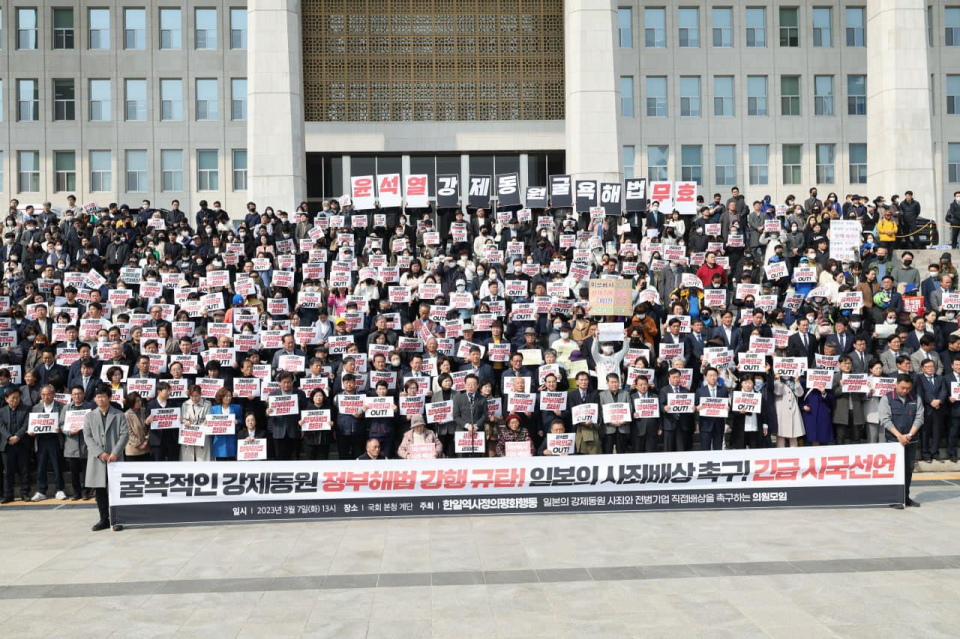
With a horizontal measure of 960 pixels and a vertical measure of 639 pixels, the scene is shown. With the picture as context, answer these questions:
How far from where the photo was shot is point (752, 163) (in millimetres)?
43719

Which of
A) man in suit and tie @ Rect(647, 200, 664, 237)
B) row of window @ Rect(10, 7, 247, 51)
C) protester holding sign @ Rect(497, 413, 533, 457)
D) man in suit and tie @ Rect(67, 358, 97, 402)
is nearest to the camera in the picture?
protester holding sign @ Rect(497, 413, 533, 457)

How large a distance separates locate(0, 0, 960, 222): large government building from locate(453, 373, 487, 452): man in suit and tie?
26.7 m

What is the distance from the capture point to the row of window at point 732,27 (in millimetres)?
43281

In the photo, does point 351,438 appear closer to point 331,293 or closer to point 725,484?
point 331,293

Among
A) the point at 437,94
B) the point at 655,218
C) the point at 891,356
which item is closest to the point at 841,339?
the point at 891,356

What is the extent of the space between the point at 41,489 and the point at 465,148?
28484 mm

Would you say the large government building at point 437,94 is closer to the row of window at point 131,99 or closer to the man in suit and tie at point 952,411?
the row of window at point 131,99

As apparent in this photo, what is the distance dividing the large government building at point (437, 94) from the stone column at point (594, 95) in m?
5.11

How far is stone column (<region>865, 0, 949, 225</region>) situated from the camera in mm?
34156

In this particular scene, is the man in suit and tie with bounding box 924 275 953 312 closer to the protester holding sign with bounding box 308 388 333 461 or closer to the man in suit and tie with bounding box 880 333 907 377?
the man in suit and tie with bounding box 880 333 907 377

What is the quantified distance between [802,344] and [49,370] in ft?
44.3

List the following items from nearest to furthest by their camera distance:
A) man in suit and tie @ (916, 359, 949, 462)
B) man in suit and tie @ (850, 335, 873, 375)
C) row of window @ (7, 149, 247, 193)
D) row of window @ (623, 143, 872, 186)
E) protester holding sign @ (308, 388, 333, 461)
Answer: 1. protester holding sign @ (308, 388, 333, 461)
2. man in suit and tie @ (916, 359, 949, 462)
3. man in suit and tie @ (850, 335, 873, 375)
4. row of window @ (7, 149, 247, 193)
5. row of window @ (623, 143, 872, 186)

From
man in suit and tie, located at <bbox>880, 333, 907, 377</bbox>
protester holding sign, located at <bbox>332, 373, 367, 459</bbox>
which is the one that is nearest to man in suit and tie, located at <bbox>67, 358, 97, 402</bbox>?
protester holding sign, located at <bbox>332, 373, 367, 459</bbox>

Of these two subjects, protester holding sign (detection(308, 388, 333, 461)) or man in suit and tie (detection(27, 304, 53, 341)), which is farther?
man in suit and tie (detection(27, 304, 53, 341))
